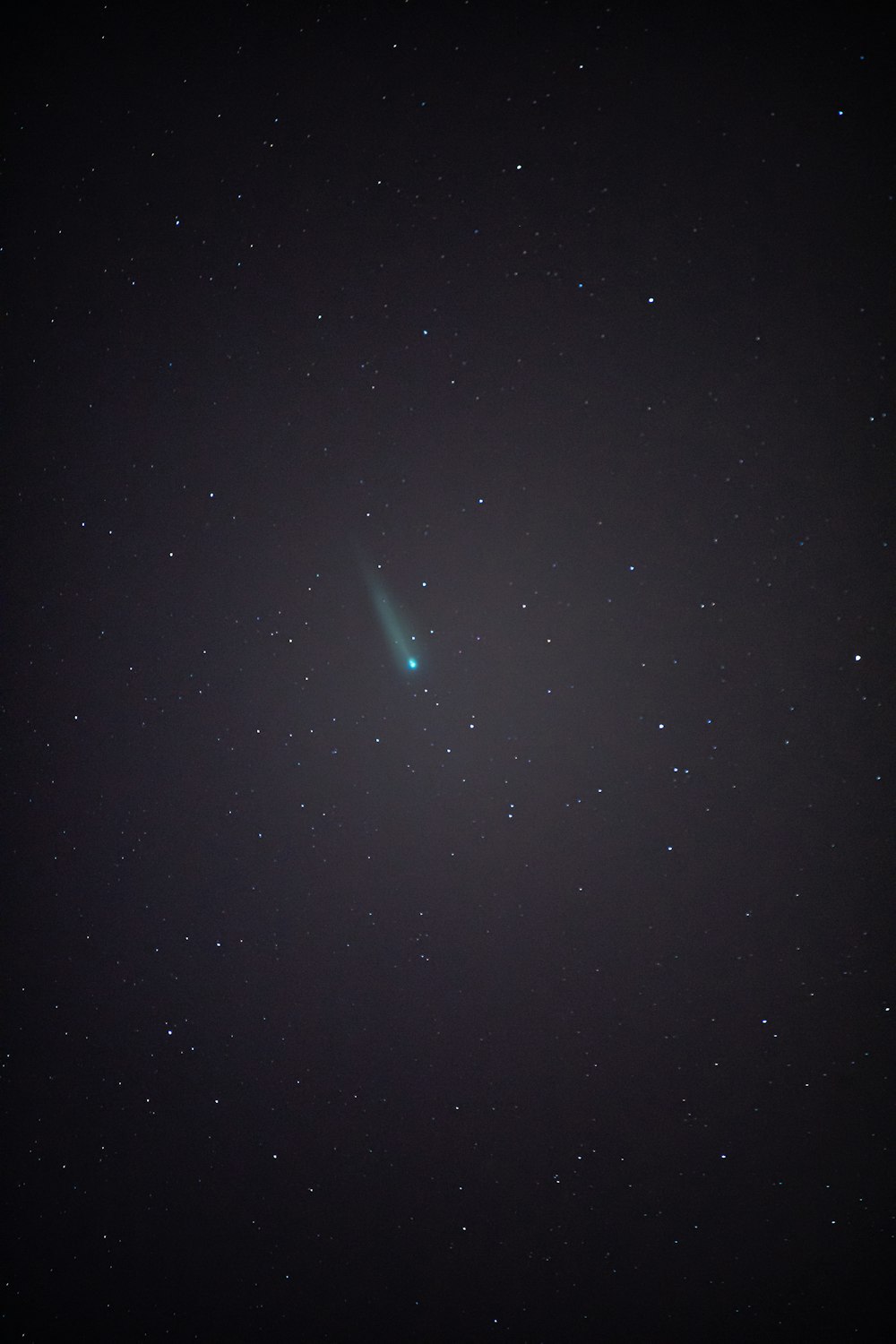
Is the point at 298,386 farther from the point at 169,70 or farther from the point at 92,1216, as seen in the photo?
the point at 92,1216

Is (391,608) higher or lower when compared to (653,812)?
higher

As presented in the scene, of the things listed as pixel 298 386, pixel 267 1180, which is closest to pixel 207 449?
pixel 298 386

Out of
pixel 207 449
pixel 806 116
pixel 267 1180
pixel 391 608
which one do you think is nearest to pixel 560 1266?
pixel 267 1180

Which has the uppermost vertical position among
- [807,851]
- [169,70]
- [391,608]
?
[169,70]

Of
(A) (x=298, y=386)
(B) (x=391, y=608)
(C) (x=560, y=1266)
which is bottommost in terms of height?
(C) (x=560, y=1266)

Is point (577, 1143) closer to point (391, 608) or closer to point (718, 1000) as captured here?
point (718, 1000)

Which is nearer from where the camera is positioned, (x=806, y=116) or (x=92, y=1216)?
(x=806, y=116)
